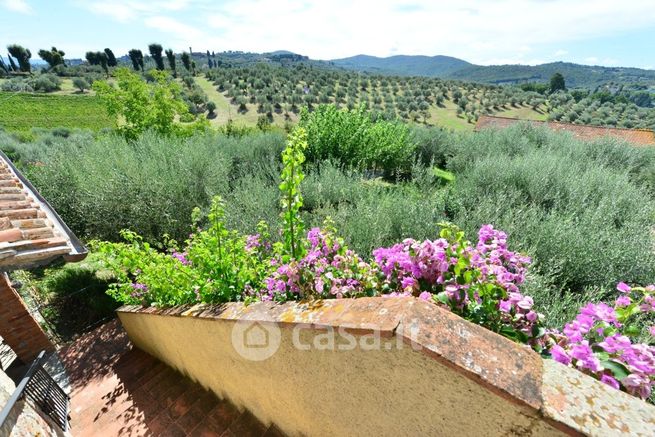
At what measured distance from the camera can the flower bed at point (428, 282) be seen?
1.18 m

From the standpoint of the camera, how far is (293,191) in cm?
197

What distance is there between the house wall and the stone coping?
19.4 feet

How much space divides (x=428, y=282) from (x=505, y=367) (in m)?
0.71

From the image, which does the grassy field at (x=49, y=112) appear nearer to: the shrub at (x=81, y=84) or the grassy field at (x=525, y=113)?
the shrub at (x=81, y=84)

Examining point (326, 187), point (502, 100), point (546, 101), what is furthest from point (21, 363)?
point (546, 101)

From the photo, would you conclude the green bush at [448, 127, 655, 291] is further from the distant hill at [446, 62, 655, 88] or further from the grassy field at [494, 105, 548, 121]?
the distant hill at [446, 62, 655, 88]

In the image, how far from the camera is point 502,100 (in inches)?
2023

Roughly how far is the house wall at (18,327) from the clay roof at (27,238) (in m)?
1.13

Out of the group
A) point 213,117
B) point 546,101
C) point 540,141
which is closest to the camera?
point 540,141

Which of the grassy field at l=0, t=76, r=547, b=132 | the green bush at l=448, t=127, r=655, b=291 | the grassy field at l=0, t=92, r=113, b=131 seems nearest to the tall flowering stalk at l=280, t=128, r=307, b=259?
the green bush at l=448, t=127, r=655, b=291

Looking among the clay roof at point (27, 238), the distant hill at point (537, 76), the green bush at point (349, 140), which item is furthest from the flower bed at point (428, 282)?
the distant hill at point (537, 76)

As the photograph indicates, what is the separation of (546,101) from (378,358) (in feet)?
233

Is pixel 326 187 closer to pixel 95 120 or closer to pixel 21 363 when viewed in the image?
pixel 21 363

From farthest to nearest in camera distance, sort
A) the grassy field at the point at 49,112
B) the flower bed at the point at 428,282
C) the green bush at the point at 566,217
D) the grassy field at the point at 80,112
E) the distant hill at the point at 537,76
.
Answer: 1. the distant hill at the point at 537,76
2. the grassy field at the point at 80,112
3. the grassy field at the point at 49,112
4. the green bush at the point at 566,217
5. the flower bed at the point at 428,282
